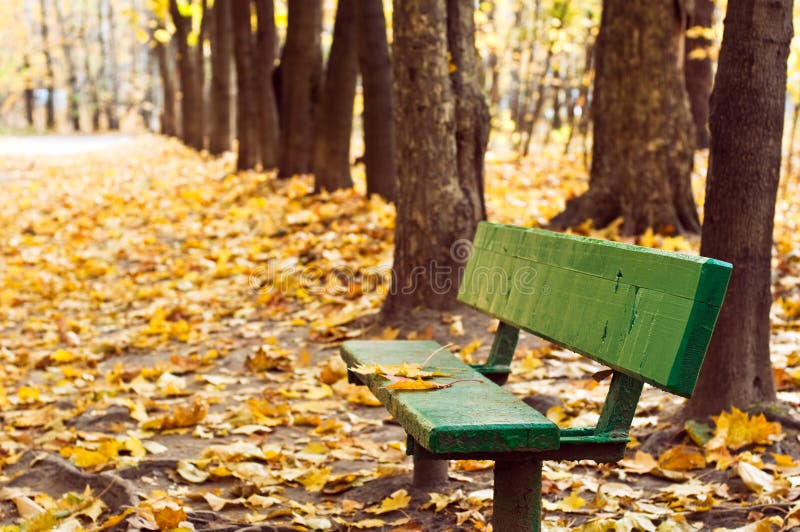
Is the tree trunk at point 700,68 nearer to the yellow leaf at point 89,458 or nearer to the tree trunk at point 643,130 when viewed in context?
the tree trunk at point 643,130

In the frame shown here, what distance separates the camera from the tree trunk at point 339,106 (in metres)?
10.3

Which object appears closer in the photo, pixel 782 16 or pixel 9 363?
pixel 782 16

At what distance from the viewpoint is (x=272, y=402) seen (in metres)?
5.11

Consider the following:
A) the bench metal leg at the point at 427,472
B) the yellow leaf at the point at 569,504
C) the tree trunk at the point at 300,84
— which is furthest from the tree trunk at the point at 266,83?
the yellow leaf at the point at 569,504

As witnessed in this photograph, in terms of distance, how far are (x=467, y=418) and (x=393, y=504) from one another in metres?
1.08

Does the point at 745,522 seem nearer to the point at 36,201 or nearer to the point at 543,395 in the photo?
the point at 543,395

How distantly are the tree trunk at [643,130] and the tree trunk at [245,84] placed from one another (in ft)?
27.6

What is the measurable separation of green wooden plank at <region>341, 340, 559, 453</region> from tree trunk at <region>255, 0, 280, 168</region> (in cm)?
1112

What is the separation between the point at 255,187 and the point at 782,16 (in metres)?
9.51

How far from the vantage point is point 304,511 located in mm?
3525

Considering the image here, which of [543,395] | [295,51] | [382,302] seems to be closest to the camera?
[543,395]

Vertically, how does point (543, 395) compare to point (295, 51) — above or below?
below

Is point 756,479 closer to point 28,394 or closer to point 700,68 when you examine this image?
point 28,394

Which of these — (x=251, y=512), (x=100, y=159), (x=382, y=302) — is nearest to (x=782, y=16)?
(x=251, y=512)
